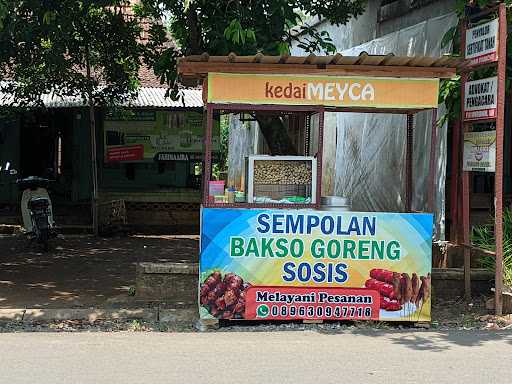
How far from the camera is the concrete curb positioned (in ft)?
23.2

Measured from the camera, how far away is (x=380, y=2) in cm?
1109

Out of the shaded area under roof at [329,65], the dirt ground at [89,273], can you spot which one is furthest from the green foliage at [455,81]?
the dirt ground at [89,273]

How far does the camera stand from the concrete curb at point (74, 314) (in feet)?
23.2

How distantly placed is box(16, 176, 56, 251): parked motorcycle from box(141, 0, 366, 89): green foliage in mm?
3738

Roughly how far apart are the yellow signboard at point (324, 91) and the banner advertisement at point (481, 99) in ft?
2.29

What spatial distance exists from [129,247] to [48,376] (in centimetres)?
722

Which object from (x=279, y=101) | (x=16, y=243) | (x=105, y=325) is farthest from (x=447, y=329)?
(x=16, y=243)

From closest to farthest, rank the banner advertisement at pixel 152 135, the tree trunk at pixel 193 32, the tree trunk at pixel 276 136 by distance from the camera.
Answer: the tree trunk at pixel 193 32 < the tree trunk at pixel 276 136 < the banner advertisement at pixel 152 135

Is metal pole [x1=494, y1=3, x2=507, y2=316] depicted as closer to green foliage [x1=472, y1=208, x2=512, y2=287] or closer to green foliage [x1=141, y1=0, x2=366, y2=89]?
green foliage [x1=472, y1=208, x2=512, y2=287]

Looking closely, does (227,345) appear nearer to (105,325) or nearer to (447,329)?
(105,325)

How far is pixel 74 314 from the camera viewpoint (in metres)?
7.12

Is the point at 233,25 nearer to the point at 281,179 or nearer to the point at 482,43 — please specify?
the point at 281,179

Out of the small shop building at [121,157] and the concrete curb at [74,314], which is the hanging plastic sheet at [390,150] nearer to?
the concrete curb at [74,314]

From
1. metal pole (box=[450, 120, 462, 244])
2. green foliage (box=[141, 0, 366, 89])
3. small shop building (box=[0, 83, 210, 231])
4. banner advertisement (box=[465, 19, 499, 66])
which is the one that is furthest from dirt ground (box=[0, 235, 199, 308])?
banner advertisement (box=[465, 19, 499, 66])
